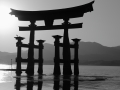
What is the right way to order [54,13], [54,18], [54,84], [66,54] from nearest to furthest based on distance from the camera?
[54,84] < [66,54] < [54,13] < [54,18]

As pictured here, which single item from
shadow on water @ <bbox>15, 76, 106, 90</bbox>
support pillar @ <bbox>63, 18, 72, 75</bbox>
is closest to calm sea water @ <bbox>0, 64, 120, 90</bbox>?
shadow on water @ <bbox>15, 76, 106, 90</bbox>

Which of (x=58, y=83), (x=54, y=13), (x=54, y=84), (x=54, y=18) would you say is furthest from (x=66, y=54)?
(x=54, y=84)

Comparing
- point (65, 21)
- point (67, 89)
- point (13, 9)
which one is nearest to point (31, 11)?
point (13, 9)

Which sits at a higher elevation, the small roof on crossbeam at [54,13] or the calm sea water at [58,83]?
the small roof on crossbeam at [54,13]

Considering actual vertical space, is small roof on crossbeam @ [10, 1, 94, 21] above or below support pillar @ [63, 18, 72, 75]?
above

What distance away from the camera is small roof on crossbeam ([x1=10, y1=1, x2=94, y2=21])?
773 inches

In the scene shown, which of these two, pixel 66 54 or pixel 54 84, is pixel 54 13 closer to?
pixel 66 54

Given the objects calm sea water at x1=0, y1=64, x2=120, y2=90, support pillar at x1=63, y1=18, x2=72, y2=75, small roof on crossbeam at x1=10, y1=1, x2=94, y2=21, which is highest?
small roof on crossbeam at x1=10, y1=1, x2=94, y2=21

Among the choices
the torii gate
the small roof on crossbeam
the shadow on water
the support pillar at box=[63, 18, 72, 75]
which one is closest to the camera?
the shadow on water

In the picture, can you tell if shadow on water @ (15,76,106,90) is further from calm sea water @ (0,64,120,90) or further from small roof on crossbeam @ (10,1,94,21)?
small roof on crossbeam @ (10,1,94,21)

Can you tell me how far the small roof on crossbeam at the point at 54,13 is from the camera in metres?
19.6

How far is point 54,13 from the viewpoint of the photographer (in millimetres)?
21344

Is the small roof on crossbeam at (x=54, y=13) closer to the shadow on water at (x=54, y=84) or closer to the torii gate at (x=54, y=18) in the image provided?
the torii gate at (x=54, y=18)

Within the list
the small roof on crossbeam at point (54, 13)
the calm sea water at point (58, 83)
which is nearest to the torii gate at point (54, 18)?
the small roof on crossbeam at point (54, 13)
